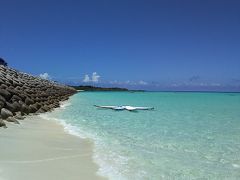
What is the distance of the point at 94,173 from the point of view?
250 inches

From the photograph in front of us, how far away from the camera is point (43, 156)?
7.32 metres

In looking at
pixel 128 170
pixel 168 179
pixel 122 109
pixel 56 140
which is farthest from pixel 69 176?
pixel 122 109

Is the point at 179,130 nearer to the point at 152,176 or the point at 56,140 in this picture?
the point at 56,140

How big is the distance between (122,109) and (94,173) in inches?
752

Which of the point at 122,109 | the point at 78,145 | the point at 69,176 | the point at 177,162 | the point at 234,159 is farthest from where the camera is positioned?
the point at 122,109

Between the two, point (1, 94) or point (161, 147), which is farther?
point (1, 94)

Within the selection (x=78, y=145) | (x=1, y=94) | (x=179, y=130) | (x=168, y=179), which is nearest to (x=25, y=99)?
(x=1, y=94)

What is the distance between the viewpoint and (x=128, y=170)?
678 centimetres

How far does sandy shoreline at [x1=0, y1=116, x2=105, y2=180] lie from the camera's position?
19.5 feet

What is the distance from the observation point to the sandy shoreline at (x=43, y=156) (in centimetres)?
595

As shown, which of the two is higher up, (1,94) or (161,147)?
(1,94)

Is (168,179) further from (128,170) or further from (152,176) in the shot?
(128,170)

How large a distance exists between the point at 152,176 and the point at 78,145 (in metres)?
3.11

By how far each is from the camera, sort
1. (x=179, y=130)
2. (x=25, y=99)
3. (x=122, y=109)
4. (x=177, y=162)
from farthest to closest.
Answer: (x=122, y=109), (x=25, y=99), (x=179, y=130), (x=177, y=162)
